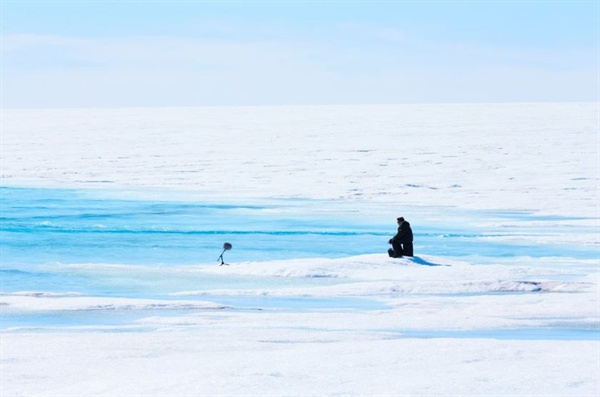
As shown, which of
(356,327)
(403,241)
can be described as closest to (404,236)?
(403,241)

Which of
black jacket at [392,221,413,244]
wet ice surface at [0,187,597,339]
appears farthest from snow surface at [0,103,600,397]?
black jacket at [392,221,413,244]

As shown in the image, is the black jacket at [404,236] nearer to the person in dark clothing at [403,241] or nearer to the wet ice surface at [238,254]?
the person in dark clothing at [403,241]

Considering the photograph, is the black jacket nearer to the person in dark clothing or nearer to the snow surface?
the person in dark clothing

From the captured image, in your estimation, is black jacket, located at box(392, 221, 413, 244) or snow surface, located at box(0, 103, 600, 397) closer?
snow surface, located at box(0, 103, 600, 397)

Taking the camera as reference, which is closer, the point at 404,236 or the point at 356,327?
the point at 356,327

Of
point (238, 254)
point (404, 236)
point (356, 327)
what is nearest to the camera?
point (356, 327)

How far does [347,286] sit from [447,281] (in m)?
1.25

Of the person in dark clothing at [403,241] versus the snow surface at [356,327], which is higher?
the person in dark clothing at [403,241]

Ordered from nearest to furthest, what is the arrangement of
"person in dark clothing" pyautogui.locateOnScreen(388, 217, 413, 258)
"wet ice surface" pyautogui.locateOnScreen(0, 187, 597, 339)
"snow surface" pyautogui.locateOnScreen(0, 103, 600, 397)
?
"snow surface" pyautogui.locateOnScreen(0, 103, 600, 397) < "wet ice surface" pyautogui.locateOnScreen(0, 187, 597, 339) < "person in dark clothing" pyautogui.locateOnScreen(388, 217, 413, 258)

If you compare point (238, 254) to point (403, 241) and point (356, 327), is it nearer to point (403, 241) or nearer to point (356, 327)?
point (403, 241)

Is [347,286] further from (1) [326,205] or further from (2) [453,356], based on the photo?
(1) [326,205]

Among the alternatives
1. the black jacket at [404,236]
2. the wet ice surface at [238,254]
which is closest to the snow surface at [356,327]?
the wet ice surface at [238,254]

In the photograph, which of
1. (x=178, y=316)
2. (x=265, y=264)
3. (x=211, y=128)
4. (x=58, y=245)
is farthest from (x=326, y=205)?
(x=211, y=128)

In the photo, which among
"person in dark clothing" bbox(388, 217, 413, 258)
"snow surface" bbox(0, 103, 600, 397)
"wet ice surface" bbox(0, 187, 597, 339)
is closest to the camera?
"snow surface" bbox(0, 103, 600, 397)
